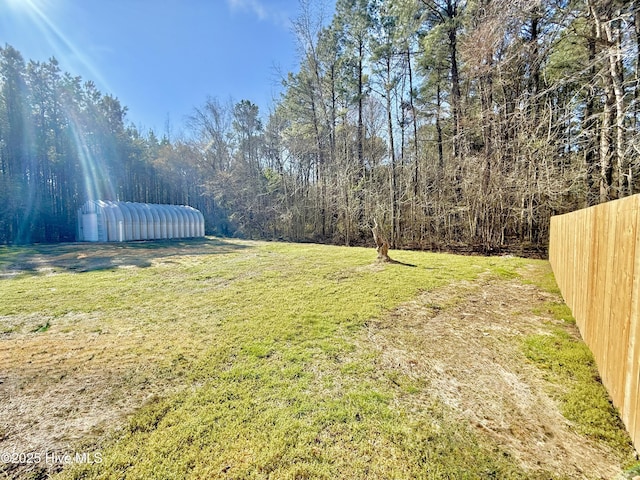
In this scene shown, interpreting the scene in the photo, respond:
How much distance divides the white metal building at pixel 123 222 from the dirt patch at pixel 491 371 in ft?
43.2

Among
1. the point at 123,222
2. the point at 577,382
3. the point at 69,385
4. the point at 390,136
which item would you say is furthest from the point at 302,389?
the point at 123,222

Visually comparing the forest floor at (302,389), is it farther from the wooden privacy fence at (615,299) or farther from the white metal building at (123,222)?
the white metal building at (123,222)

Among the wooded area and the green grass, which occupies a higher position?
the wooded area

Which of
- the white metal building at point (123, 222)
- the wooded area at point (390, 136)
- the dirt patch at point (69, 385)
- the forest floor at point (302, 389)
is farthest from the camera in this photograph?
the white metal building at point (123, 222)

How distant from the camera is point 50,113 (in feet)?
46.9

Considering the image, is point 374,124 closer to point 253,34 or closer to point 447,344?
point 253,34

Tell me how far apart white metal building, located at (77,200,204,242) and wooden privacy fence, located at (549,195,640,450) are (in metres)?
14.7

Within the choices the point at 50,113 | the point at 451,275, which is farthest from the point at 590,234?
the point at 50,113

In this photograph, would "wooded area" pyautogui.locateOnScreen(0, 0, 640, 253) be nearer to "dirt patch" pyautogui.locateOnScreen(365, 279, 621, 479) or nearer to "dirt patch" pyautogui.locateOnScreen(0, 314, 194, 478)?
"dirt patch" pyautogui.locateOnScreen(365, 279, 621, 479)

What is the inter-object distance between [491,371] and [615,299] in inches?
36.8

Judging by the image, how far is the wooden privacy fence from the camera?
1.37 m

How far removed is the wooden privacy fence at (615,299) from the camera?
4.49 feet

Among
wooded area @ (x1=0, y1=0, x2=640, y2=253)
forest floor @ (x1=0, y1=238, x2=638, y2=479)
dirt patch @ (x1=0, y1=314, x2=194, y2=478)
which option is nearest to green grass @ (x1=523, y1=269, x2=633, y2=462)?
forest floor @ (x1=0, y1=238, x2=638, y2=479)

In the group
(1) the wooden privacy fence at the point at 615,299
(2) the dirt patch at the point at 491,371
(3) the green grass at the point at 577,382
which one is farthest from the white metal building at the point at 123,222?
(1) the wooden privacy fence at the point at 615,299
